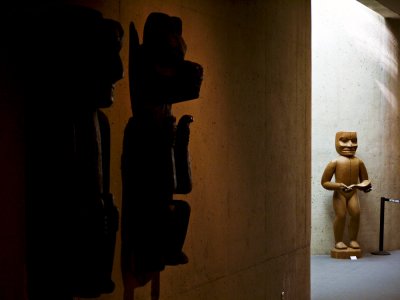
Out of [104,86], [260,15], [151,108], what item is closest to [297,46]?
[260,15]

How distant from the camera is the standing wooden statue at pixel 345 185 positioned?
28.5ft

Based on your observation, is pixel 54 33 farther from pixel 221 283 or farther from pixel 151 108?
pixel 221 283

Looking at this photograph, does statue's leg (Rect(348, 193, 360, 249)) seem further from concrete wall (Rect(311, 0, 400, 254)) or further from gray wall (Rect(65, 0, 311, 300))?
gray wall (Rect(65, 0, 311, 300))

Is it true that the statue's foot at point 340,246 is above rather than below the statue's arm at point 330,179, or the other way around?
below

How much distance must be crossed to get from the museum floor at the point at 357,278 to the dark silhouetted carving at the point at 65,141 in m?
4.28

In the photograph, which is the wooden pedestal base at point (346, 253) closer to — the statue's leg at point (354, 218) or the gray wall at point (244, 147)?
the statue's leg at point (354, 218)

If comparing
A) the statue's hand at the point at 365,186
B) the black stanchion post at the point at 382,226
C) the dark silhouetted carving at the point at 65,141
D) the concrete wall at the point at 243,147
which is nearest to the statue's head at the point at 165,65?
the concrete wall at the point at 243,147

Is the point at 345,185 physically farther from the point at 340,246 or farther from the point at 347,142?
the point at 340,246

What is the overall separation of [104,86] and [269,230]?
2730mm

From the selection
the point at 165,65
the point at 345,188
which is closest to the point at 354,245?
the point at 345,188

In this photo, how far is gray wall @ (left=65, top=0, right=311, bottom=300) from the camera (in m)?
3.73

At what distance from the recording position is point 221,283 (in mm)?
4203

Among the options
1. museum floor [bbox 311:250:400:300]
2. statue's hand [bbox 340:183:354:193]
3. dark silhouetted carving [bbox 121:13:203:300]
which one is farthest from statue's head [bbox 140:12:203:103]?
statue's hand [bbox 340:183:354:193]

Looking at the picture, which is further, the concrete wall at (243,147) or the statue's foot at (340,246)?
the statue's foot at (340,246)
